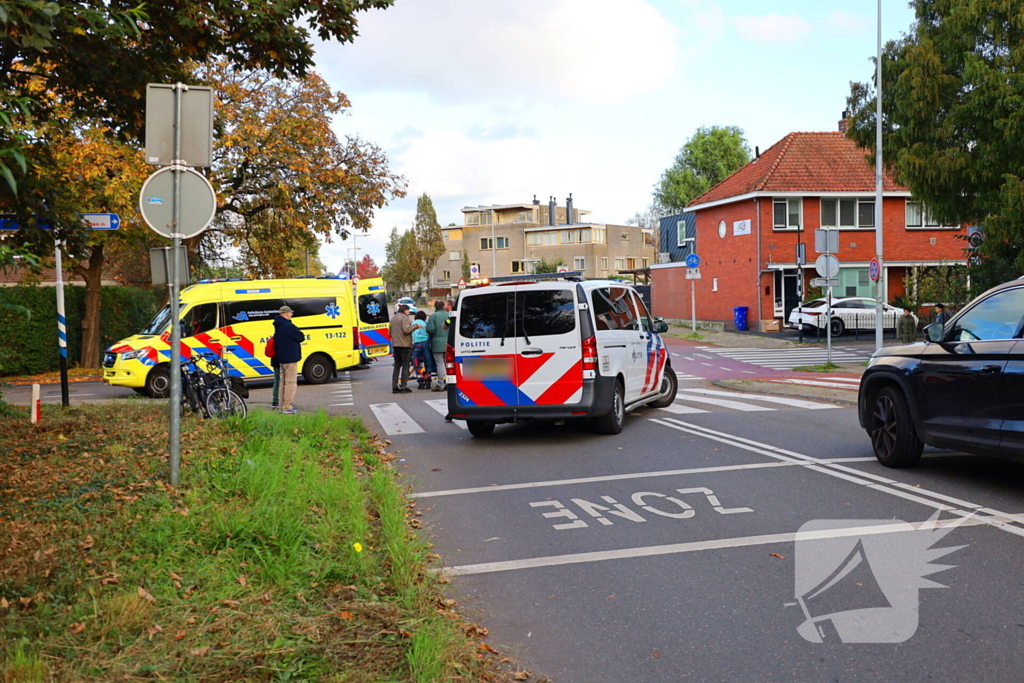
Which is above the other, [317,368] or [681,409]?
[317,368]

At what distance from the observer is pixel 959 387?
302 inches

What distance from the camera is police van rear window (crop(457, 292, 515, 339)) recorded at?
36.6 ft

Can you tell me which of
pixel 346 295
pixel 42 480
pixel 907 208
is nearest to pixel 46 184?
pixel 42 480

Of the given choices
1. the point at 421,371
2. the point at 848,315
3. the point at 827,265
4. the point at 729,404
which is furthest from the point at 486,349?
the point at 848,315

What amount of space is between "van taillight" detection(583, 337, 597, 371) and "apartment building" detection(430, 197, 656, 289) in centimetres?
7522

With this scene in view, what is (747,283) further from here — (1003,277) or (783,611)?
(783,611)

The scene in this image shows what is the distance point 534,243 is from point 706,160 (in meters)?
21.4

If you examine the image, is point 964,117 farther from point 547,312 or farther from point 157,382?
point 157,382

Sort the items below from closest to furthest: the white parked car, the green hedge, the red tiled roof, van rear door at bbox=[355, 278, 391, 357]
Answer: van rear door at bbox=[355, 278, 391, 357] → the green hedge → the white parked car → the red tiled roof

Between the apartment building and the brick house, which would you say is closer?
the brick house

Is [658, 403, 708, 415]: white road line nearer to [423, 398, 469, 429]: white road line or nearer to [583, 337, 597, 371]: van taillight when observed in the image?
[423, 398, 469, 429]: white road line

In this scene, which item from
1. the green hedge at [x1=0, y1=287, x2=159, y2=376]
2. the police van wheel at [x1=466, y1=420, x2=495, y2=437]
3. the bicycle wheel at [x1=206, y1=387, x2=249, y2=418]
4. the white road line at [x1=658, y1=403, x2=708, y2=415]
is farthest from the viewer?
the green hedge at [x1=0, y1=287, x2=159, y2=376]

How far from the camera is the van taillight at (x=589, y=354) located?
10.8m

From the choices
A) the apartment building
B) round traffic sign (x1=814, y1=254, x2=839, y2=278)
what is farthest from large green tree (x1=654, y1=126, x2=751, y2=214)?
round traffic sign (x1=814, y1=254, x2=839, y2=278)
